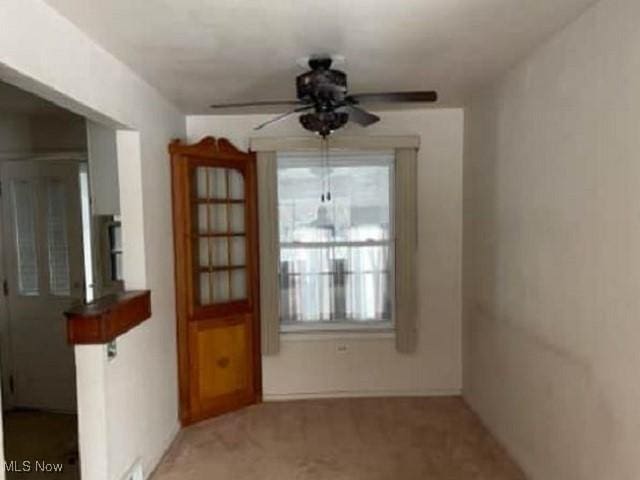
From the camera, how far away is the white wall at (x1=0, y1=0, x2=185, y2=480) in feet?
6.43

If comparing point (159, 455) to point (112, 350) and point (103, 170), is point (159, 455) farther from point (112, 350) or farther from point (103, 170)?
point (103, 170)

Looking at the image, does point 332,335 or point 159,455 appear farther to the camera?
point 332,335

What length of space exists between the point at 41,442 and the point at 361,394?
246 centimetres

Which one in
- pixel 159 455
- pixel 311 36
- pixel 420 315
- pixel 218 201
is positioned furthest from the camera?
pixel 420 315

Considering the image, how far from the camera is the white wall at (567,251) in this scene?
197 centimetres

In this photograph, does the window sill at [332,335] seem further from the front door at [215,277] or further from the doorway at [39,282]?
the doorway at [39,282]

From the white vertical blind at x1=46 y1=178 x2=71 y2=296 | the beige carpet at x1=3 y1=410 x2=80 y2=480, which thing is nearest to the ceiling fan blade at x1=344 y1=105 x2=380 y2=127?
the white vertical blind at x1=46 y1=178 x2=71 y2=296

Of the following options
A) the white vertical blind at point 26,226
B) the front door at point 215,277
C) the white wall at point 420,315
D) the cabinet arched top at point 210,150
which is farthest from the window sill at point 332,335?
the white vertical blind at point 26,226

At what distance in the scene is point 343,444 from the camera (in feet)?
11.5

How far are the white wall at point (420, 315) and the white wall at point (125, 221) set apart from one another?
2.98 ft

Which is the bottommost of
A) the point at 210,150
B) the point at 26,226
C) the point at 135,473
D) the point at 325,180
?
the point at 135,473

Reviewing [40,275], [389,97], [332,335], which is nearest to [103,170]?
[40,275]

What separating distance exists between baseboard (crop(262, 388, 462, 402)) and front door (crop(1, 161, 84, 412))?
1717 millimetres

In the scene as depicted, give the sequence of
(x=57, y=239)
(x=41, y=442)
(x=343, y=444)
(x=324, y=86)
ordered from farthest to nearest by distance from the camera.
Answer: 1. (x=57, y=239)
2. (x=41, y=442)
3. (x=343, y=444)
4. (x=324, y=86)
